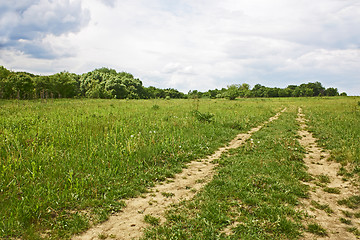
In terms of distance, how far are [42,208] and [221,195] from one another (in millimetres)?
4309

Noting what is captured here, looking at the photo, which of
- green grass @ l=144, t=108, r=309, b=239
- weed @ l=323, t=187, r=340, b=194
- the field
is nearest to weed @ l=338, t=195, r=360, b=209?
the field

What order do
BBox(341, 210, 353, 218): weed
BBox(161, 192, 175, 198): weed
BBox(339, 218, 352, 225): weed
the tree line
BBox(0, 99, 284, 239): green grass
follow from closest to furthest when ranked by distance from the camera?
BBox(0, 99, 284, 239): green grass, BBox(339, 218, 352, 225): weed, BBox(341, 210, 353, 218): weed, BBox(161, 192, 175, 198): weed, the tree line

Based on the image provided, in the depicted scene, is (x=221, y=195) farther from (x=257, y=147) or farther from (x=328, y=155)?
(x=328, y=155)

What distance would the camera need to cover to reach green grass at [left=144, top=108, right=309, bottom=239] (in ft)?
13.4

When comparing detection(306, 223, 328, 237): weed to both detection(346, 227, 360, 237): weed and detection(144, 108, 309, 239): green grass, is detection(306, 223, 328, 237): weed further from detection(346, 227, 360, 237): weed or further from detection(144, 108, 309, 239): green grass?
detection(346, 227, 360, 237): weed

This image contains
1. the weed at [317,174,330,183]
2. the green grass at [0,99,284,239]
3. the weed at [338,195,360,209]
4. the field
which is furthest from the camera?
the weed at [317,174,330,183]

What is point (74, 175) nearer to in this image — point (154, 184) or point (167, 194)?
point (154, 184)

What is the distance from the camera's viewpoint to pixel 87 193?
537 cm

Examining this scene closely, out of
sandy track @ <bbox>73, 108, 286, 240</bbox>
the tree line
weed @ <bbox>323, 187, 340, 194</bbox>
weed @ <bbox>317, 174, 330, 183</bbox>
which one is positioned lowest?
sandy track @ <bbox>73, 108, 286, 240</bbox>

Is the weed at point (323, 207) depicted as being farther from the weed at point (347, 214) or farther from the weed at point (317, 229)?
the weed at point (317, 229)

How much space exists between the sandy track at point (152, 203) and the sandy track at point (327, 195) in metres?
2.94

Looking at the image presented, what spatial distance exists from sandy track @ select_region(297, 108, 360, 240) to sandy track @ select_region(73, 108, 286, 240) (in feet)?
9.64

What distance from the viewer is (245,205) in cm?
504

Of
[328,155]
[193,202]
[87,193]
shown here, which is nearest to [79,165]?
[87,193]
